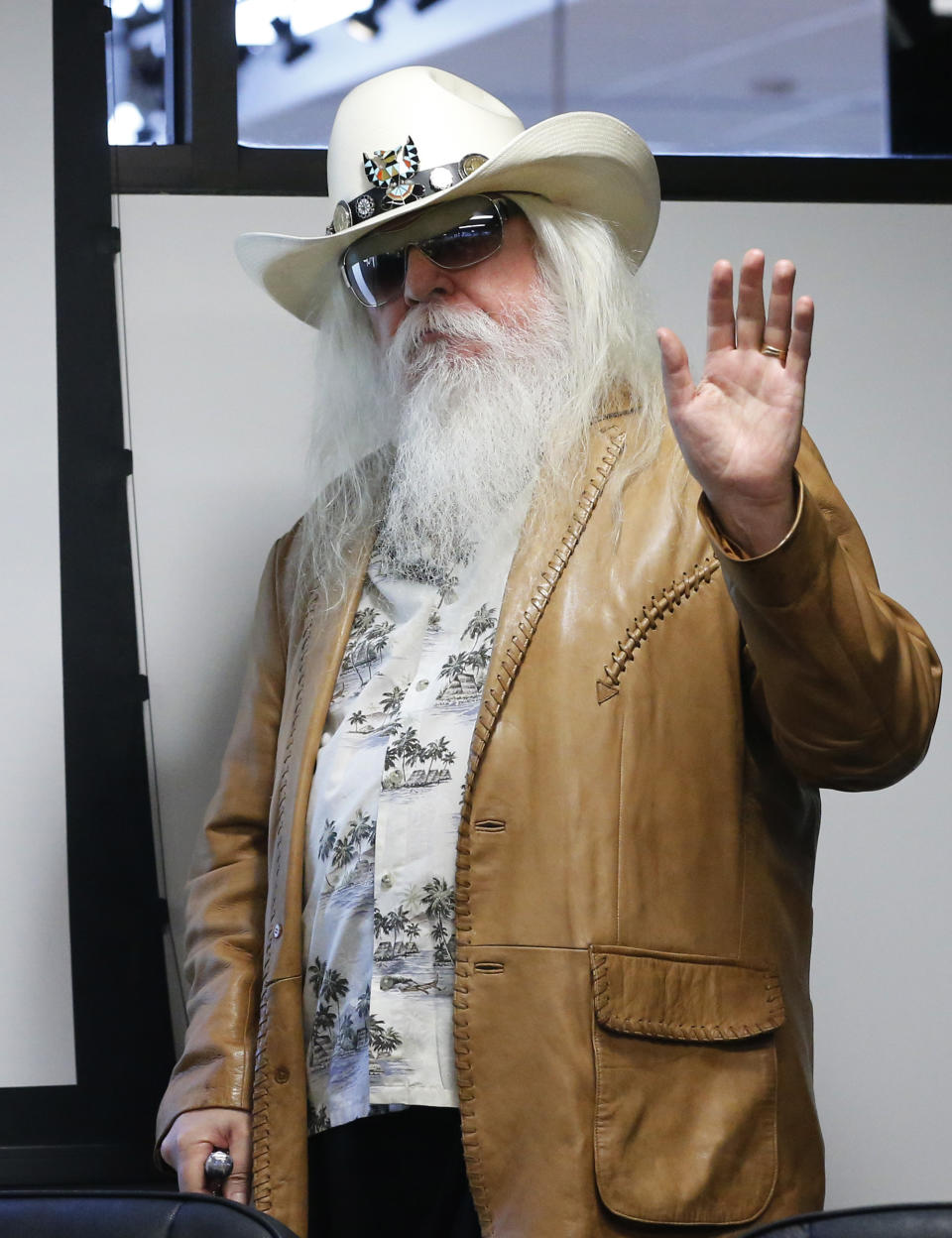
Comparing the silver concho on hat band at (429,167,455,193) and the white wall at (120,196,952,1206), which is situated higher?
the silver concho on hat band at (429,167,455,193)

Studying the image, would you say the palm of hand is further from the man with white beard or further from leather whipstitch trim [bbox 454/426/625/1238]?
leather whipstitch trim [bbox 454/426/625/1238]

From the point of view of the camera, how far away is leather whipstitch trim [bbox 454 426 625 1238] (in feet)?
4.94

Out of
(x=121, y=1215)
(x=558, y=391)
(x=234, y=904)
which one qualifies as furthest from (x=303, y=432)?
(x=121, y=1215)

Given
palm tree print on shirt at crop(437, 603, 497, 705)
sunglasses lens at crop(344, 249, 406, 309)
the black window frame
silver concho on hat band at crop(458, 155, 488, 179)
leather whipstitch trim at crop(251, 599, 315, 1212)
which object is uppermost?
the black window frame

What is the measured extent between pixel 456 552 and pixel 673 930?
1.96 ft

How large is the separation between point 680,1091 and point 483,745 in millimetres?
427

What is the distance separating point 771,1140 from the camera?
5.00 feet

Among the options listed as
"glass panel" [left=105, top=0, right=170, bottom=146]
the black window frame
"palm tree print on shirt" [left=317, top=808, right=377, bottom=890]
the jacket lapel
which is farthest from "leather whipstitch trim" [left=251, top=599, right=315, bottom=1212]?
"glass panel" [left=105, top=0, right=170, bottom=146]

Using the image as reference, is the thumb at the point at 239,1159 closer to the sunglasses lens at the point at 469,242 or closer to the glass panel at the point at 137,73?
the sunglasses lens at the point at 469,242

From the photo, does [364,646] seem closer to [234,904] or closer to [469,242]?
[234,904]

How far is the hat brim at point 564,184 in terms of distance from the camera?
1879 millimetres

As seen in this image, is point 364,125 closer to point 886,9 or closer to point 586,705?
point 586,705

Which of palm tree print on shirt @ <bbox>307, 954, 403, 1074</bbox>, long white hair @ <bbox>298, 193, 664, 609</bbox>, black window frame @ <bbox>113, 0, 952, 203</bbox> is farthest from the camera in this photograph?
black window frame @ <bbox>113, 0, 952, 203</bbox>

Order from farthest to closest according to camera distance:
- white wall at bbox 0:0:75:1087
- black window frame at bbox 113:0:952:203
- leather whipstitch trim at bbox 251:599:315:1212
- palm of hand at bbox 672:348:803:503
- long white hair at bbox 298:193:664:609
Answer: black window frame at bbox 113:0:952:203
white wall at bbox 0:0:75:1087
long white hair at bbox 298:193:664:609
leather whipstitch trim at bbox 251:599:315:1212
palm of hand at bbox 672:348:803:503
